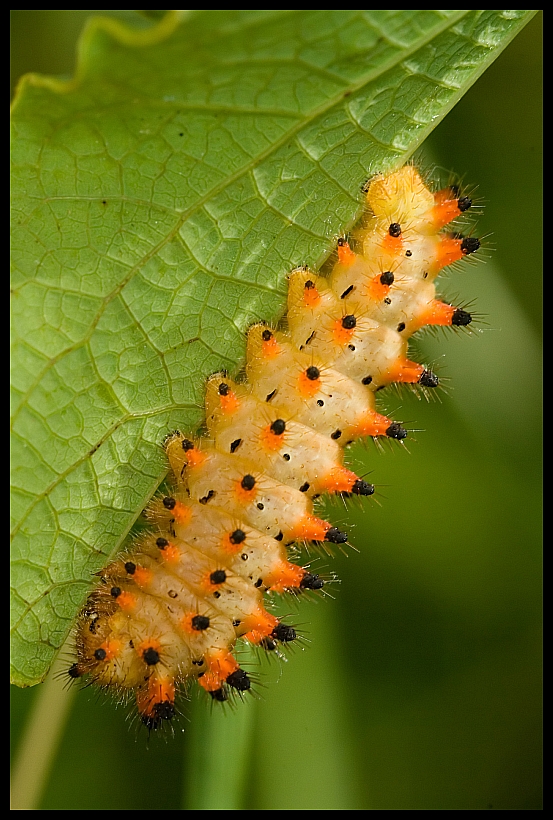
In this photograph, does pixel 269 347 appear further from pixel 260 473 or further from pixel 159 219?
pixel 159 219

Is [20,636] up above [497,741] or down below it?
above

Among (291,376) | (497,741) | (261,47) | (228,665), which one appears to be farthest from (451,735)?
(261,47)

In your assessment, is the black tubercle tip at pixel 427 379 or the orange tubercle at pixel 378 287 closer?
the orange tubercle at pixel 378 287

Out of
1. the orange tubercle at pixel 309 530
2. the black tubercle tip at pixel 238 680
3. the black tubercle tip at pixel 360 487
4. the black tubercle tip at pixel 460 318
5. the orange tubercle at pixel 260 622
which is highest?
the black tubercle tip at pixel 460 318

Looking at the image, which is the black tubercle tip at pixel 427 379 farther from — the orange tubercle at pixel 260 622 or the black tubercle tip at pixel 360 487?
the orange tubercle at pixel 260 622

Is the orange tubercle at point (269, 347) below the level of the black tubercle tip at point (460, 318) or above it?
below

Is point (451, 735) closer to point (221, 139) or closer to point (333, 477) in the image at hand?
point (333, 477)

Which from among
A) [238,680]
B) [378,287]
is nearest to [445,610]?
[238,680]

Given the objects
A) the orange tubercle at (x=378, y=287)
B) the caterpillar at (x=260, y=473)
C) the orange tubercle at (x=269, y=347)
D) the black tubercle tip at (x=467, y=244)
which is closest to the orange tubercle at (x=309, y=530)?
the caterpillar at (x=260, y=473)
